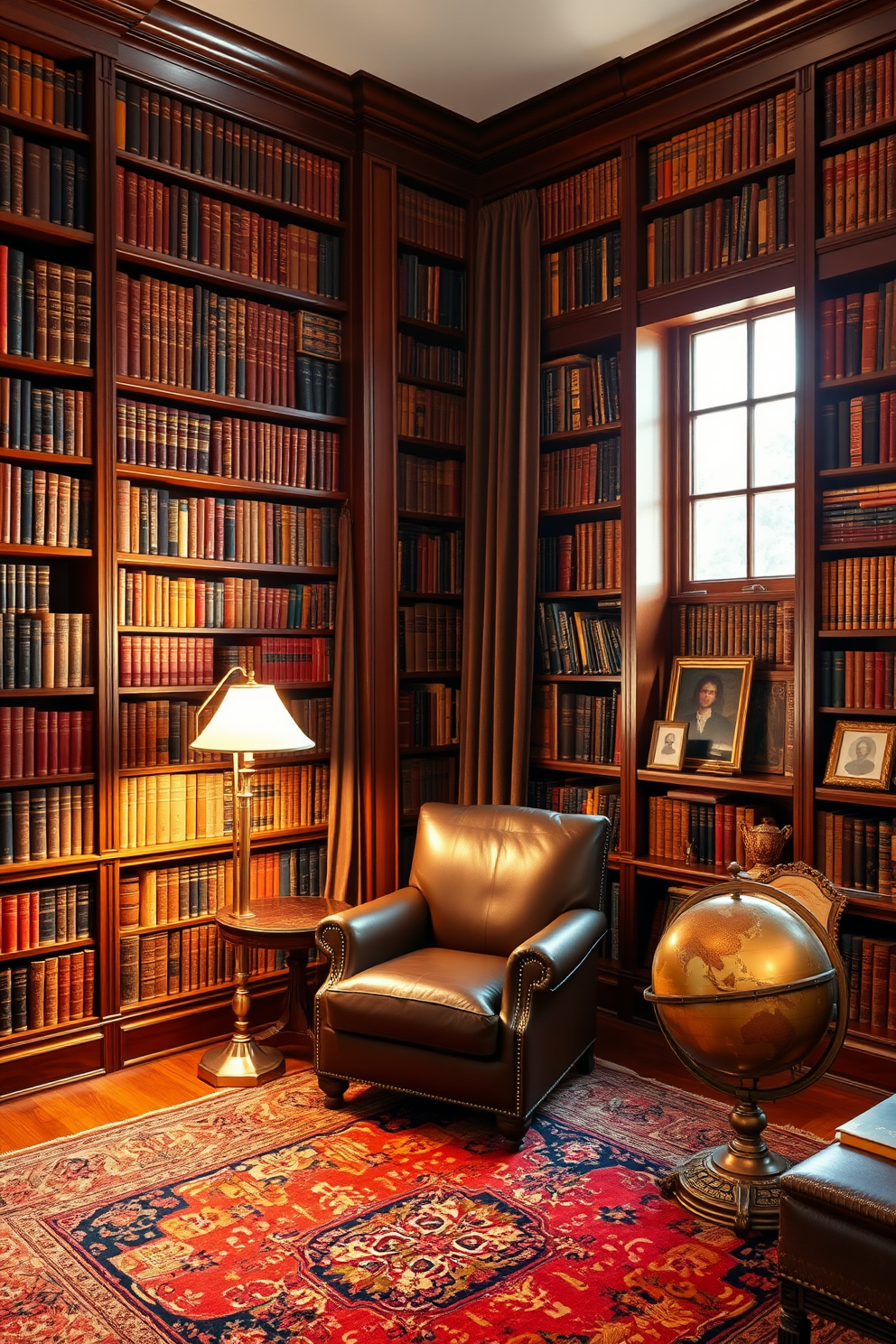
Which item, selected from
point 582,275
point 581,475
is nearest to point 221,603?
point 581,475

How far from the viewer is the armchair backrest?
3654 millimetres

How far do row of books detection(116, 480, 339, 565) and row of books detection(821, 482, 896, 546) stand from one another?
77.1 inches

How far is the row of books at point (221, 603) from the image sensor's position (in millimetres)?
3893

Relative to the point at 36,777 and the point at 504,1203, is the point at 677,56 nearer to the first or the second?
the point at 36,777

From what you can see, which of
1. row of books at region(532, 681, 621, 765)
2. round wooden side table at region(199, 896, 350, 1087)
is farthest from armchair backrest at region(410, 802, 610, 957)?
row of books at region(532, 681, 621, 765)

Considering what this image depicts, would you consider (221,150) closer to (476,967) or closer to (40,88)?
(40,88)

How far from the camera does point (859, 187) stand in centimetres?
362

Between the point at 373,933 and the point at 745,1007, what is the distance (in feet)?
4.40

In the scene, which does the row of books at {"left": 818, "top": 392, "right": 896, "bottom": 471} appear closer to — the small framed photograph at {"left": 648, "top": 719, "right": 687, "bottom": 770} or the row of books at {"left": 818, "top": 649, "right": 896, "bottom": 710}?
the row of books at {"left": 818, "top": 649, "right": 896, "bottom": 710}

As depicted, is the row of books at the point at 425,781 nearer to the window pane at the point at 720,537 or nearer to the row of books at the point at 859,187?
the window pane at the point at 720,537

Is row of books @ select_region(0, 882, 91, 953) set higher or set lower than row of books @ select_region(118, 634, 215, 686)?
lower

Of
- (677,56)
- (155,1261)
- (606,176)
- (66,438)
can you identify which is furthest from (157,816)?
(677,56)

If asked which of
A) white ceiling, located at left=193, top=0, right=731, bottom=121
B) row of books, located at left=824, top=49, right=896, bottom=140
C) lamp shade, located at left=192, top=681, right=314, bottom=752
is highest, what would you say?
white ceiling, located at left=193, top=0, right=731, bottom=121

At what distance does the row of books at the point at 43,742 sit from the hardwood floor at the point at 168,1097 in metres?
1.07
